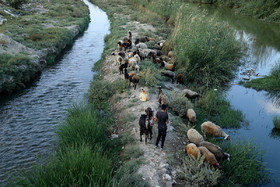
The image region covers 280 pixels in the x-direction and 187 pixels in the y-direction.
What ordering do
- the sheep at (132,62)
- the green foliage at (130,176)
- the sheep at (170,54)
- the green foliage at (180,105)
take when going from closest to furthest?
the green foliage at (130,176) → the green foliage at (180,105) → the sheep at (132,62) → the sheep at (170,54)

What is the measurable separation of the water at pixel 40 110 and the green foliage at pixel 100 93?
0.71m

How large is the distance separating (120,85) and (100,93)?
1127 mm

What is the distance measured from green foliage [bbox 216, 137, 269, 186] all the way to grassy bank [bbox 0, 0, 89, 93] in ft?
38.0

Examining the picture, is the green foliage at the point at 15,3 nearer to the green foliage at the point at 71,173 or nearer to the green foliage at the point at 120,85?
the green foliage at the point at 120,85

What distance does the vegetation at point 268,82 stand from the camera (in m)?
13.2

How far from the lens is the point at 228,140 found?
27.2 ft

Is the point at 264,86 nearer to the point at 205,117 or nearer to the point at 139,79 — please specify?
the point at 205,117

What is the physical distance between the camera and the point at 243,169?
267 inches

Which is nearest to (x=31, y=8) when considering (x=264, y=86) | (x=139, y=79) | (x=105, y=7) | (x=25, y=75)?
(x=105, y=7)

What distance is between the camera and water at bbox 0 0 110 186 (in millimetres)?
7789

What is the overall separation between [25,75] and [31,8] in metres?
22.6

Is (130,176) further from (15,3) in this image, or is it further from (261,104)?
(15,3)

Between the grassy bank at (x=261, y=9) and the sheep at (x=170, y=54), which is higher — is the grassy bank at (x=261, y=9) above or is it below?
above

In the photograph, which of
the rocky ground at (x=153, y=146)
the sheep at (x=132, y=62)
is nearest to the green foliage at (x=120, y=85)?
the rocky ground at (x=153, y=146)
